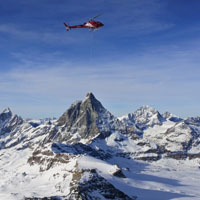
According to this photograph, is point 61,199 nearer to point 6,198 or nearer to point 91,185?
point 91,185

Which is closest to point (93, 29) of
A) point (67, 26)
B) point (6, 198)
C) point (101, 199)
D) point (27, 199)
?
point (67, 26)

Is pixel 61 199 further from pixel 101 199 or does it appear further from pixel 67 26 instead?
pixel 67 26

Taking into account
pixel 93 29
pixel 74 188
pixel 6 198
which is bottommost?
pixel 6 198

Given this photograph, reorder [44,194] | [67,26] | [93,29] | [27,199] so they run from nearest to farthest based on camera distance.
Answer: [93,29]
[67,26]
[27,199]
[44,194]

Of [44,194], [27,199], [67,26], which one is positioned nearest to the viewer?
[67,26]

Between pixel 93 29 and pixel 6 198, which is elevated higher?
pixel 93 29

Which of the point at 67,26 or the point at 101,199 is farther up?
the point at 67,26

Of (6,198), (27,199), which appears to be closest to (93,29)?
(27,199)

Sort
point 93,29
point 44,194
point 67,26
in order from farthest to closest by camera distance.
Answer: point 44,194, point 67,26, point 93,29

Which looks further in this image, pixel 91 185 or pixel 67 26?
pixel 91 185
